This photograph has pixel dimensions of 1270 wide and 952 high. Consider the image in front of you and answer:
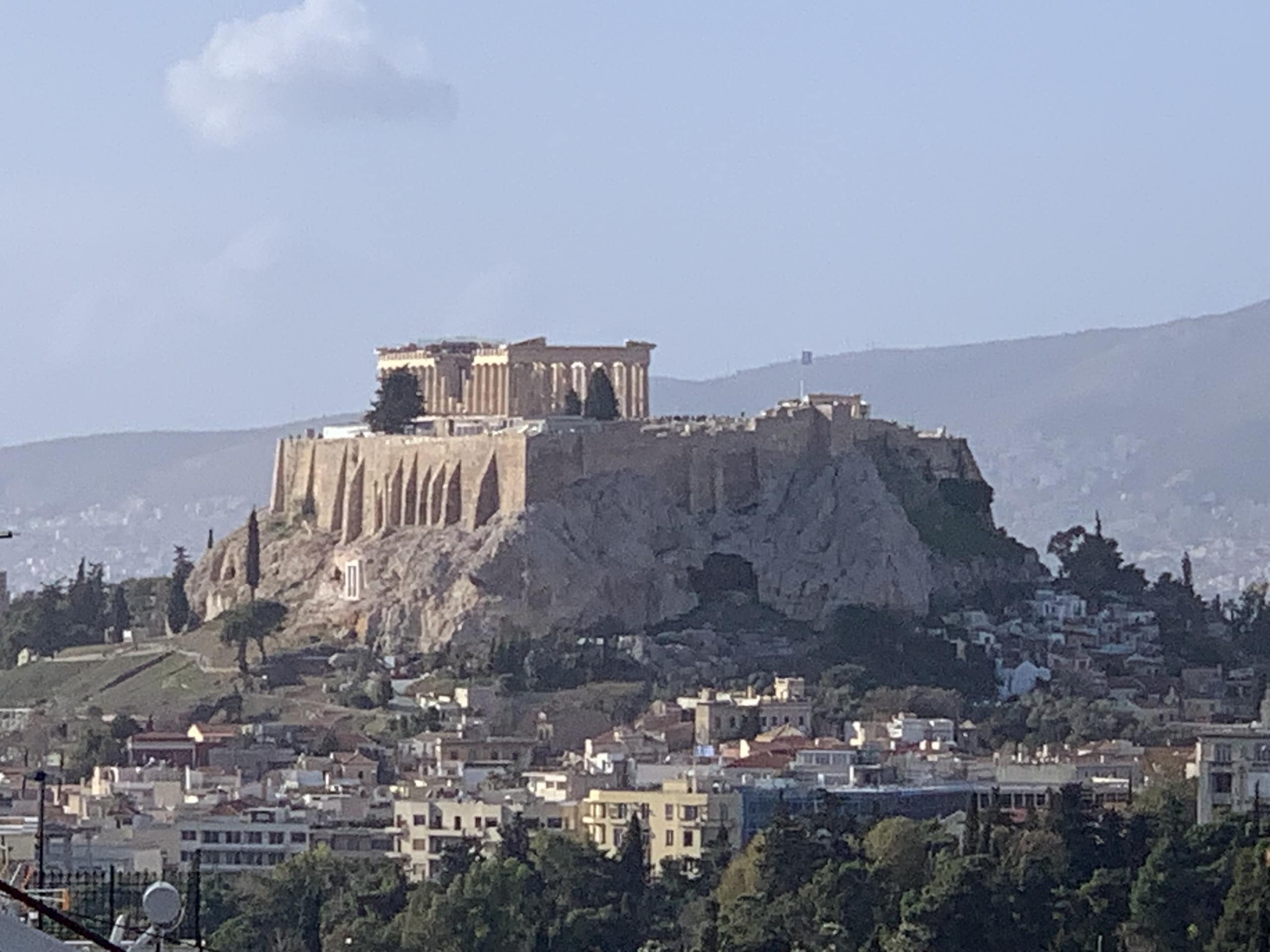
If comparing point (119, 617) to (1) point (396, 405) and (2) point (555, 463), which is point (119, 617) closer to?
(1) point (396, 405)

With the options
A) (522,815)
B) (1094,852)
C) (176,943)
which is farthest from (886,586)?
(176,943)

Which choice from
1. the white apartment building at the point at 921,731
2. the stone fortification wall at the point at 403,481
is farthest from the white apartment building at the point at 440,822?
the stone fortification wall at the point at 403,481

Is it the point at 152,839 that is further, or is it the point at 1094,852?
the point at 152,839

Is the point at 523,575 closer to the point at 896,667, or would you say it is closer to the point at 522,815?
the point at 896,667

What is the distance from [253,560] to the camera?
396 ft

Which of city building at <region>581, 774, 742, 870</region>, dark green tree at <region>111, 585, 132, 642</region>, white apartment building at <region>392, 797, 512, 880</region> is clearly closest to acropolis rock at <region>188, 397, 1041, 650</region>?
dark green tree at <region>111, 585, 132, 642</region>

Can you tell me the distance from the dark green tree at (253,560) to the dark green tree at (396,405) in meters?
4.45

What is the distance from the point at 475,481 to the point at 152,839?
81.7 feet

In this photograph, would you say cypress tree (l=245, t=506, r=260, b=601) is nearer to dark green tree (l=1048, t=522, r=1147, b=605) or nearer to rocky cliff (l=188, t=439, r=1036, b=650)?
rocky cliff (l=188, t=439, r=1036, b=650)

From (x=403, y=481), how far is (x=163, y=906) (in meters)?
97.5

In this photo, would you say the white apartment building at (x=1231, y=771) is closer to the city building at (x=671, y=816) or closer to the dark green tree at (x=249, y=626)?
the city building at (x=671, y=816)

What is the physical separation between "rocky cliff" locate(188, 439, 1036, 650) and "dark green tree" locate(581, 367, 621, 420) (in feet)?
11.4

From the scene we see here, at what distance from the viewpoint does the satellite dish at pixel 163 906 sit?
2216 centimetres

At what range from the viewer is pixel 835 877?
237 feet
